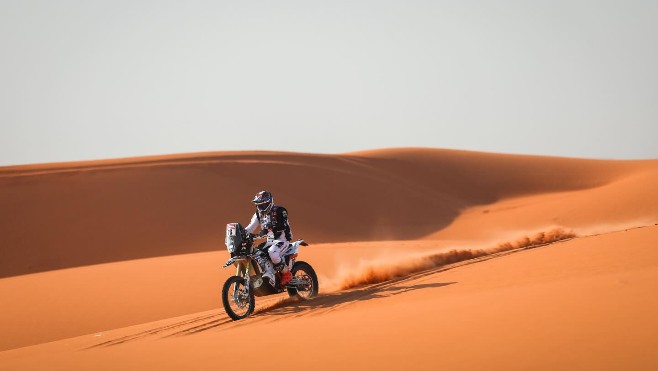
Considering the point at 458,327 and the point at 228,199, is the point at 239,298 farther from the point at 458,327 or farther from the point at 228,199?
the point at 228,199

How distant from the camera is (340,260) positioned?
21203mm

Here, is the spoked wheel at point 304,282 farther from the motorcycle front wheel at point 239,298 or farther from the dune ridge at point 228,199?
the dune ridge at point 228,199

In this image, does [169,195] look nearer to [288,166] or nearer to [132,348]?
[288,166]

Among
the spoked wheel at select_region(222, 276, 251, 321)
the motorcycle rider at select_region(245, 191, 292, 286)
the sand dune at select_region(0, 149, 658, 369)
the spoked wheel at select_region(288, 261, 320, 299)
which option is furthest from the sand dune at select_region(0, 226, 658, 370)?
the motorcycle rider at select_region(245, 191, 292, 286)

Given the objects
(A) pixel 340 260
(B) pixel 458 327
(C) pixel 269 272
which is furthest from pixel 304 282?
(A) pixel 340 260

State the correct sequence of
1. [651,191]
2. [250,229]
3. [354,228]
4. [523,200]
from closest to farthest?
[250,229]
[651,191]
[354,228]
[523,200]

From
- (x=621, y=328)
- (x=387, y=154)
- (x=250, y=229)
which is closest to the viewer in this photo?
(x=621, y=328)

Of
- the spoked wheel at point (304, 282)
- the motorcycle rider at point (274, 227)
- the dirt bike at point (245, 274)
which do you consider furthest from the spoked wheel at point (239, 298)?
the spoked wheel at point (304, 282)

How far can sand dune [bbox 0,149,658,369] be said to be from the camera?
6.73 meters

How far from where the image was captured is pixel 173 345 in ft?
26.8

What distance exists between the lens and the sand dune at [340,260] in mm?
6734

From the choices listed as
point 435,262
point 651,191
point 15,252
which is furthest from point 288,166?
point 435,262

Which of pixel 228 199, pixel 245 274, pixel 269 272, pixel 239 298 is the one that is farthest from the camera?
pixel 228 199

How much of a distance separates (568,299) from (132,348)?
15.1 ft
